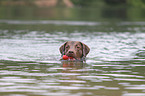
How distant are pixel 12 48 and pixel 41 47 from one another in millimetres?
1493

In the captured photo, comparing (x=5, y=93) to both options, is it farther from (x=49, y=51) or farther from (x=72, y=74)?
(x=49, y=51)

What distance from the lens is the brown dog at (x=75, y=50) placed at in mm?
18153

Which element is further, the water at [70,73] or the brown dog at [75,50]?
the brown dog at [75,50]

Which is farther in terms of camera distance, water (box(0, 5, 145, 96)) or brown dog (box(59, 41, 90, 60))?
brown dog (box(59, 41, 90, 60))

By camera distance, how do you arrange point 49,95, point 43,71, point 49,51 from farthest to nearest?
point 49,51 < point 43,71 < point 49,95

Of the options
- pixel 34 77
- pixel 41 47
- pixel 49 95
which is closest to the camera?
pixel 49 95

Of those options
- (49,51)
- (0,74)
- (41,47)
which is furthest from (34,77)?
(41,47)

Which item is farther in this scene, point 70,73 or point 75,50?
point 75,50

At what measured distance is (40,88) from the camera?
41.3 ft

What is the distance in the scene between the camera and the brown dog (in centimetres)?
1815

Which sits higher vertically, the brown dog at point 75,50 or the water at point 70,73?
the brown dog at point 75,50

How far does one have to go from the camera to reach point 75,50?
1836 centimetres

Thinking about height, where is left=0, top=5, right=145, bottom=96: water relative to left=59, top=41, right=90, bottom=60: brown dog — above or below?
below

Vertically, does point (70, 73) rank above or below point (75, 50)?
below
